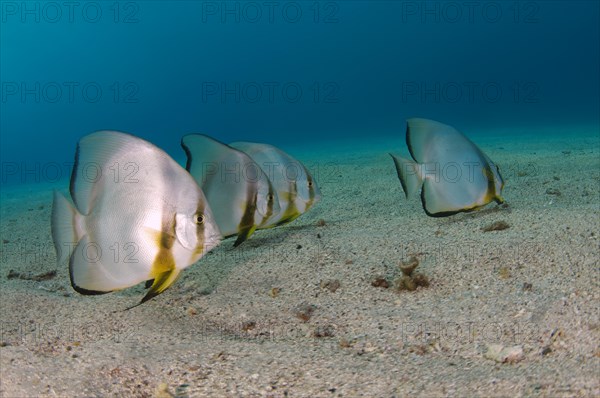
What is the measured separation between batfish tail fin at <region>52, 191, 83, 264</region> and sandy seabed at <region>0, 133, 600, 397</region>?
0.60 meters

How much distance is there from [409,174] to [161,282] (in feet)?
8.05

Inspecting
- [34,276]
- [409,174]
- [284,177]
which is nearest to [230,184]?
[284,177]

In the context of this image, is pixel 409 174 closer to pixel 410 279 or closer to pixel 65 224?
pixel 410 279

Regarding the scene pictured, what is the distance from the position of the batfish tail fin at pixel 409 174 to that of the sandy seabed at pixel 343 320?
0.48 metres

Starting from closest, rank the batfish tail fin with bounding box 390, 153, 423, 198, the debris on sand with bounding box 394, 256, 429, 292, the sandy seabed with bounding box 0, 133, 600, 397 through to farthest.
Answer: the sandy seabed with bounding box 0, 133, 600, 397
the debris on sand with bounding box 394, 256, 429, 292
the batfish tail fin with bounding box 390, 153, 423, 198

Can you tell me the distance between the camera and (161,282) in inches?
81.4

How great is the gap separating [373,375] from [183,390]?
2.85 ft

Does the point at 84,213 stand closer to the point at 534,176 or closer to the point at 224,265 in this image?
the point at 224,265

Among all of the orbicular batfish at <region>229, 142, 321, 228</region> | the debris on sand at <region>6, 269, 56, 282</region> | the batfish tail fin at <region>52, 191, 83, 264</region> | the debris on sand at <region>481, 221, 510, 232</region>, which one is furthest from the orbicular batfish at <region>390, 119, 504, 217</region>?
the debris on sand at <region>6, 269, 56, 282</region>

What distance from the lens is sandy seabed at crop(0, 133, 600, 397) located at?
80.0 inches

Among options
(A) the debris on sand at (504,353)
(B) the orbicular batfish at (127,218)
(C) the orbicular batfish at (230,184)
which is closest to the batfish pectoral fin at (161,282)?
(B) the orbicular batfish at (127,218)

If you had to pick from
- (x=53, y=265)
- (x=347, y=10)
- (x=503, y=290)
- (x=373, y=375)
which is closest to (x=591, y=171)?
(x=503, y=290)

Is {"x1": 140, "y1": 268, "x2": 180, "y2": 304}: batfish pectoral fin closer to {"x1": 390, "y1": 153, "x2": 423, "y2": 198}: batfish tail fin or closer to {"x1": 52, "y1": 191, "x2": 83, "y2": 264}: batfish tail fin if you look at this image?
{"x1": 52, "y1": 191, "x2": 83, "y2": 264}: batfish tail fin

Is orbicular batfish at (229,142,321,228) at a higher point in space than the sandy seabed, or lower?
higher
